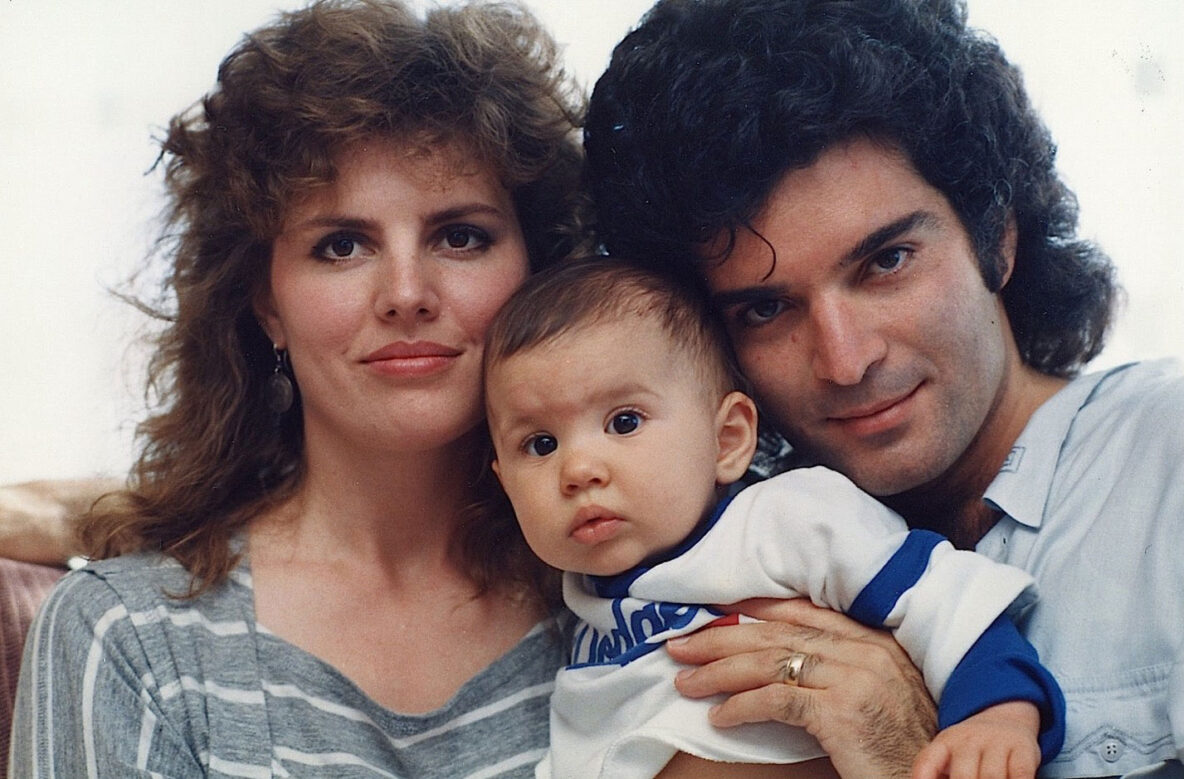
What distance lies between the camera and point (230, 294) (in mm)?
1870

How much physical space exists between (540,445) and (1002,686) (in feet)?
1.91

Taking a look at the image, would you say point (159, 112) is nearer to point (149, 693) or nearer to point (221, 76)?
point (221, 76)

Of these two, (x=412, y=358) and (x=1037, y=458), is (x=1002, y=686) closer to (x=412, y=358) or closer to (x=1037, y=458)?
(x=1037, y=458)

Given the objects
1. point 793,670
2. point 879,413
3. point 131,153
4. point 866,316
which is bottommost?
point 793,670

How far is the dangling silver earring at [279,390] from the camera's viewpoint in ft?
6.41

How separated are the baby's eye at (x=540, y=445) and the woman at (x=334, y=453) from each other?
0.20 m

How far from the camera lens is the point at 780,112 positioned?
A: 1.55 metres

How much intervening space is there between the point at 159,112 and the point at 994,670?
1617 mm

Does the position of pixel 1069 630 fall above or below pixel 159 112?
below

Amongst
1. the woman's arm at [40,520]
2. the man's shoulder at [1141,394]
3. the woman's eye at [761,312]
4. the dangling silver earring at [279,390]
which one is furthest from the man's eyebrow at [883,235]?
the woman's arm at [40,520]

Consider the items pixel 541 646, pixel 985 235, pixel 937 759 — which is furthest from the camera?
pixel 541 646

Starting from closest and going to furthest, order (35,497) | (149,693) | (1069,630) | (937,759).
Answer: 1. (937,759)
2. (1069,630)
3. (149,693)
4. (35,497)

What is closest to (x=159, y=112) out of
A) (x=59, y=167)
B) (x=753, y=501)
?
(x=59, y=167)

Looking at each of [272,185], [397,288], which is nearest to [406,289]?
[397,288]
